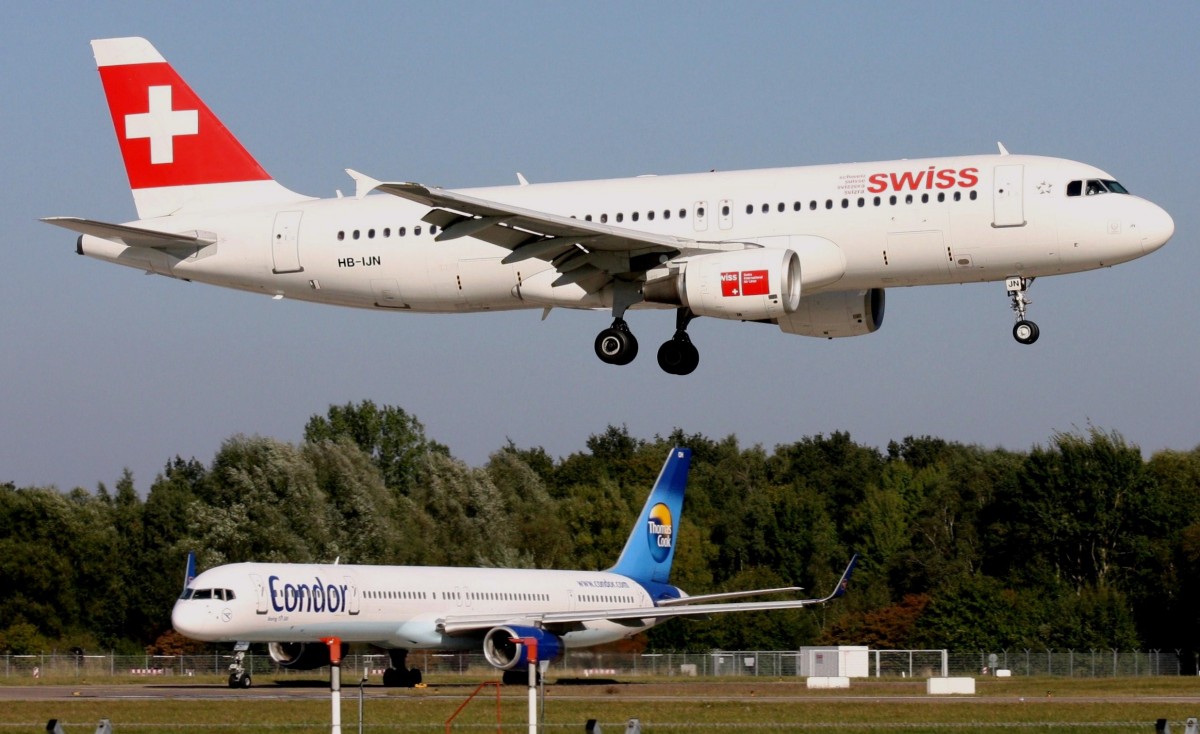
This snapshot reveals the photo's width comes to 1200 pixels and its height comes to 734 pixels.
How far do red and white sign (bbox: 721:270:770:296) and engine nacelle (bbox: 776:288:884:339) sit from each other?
3.23 m

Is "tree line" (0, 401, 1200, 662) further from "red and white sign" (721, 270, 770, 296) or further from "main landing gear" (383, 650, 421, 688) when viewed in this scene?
"red and white sign" (721, 270, 770, 296)

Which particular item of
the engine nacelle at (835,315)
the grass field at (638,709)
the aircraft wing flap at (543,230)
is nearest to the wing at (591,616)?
the grass field at (638,709)

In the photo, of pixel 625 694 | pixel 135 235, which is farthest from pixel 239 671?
pixel 135 235

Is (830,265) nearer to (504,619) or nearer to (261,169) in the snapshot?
(261,169)

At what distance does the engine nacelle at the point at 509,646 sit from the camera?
49594 millimetres

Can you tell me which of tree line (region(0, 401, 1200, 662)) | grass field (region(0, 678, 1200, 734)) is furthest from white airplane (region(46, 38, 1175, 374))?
tree line (region(0, 401, 1200, 662))

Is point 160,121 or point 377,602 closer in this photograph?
point 160,121

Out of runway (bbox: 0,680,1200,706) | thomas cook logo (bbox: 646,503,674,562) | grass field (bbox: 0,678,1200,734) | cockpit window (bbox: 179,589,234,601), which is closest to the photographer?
grass field (bbox: 0,678,1200,734)

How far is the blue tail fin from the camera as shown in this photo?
206 ft

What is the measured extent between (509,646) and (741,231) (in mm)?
18971

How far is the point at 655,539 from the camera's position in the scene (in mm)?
63438

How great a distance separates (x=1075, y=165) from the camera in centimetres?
3550

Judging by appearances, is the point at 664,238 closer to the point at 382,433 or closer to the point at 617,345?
the point at 617,345

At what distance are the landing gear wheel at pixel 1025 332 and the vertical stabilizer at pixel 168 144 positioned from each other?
1720 centimetres
